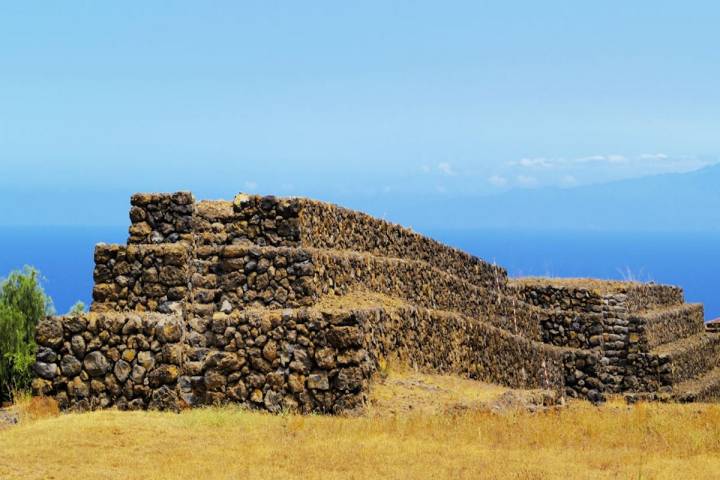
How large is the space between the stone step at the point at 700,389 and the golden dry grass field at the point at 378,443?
718 inches

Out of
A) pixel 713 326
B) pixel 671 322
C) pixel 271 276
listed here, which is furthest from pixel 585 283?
pixel 271 276

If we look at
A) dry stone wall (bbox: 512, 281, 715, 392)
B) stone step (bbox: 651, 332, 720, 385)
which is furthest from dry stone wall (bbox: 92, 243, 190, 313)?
stone step (bbox: 651, 332, 720, 385)

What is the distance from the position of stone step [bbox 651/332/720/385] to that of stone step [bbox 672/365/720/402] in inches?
11.5

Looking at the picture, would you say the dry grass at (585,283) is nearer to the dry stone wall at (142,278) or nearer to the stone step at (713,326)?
the stone step at (713,326)

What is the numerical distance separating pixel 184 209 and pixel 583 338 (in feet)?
74.1

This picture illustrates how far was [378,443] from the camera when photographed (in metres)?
17.3

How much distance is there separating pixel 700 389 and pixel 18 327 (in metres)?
27.3

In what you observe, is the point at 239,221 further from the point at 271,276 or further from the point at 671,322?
the point at 671,322

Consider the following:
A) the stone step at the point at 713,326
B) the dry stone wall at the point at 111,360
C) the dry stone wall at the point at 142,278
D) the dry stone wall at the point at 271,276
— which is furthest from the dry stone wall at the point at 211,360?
the stone step at the point at 713,326

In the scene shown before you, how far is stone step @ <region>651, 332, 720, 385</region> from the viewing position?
4166 centimetres

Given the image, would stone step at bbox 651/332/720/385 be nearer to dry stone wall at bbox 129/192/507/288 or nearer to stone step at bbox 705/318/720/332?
stone step at bbox 705/318/720/332

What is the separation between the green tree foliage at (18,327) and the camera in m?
26.5

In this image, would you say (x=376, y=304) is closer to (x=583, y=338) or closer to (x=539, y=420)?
(x=539, y=420)

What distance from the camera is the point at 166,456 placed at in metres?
16.6
